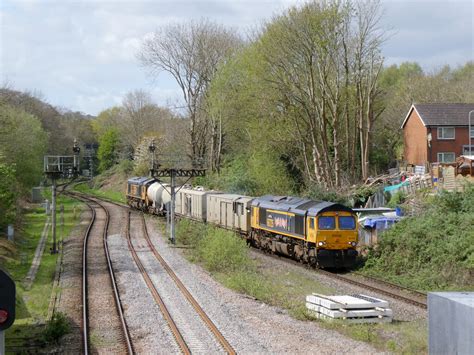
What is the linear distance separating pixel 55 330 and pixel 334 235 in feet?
44.8

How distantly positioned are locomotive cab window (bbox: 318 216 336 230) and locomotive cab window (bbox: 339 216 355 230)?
0.34 meters

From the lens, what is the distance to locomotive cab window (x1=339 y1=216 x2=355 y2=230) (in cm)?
2722

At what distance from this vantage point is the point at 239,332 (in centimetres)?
1658

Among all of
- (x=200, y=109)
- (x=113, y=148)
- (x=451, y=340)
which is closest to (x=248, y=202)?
(x=451, y=340)

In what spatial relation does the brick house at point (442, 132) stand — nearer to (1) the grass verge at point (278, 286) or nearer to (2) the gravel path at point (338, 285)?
(2) the gravel path at point (338, 285)

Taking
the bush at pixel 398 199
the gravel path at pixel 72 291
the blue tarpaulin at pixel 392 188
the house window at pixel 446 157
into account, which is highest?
the house window at pixel 446 157

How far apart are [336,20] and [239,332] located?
26.5 metres

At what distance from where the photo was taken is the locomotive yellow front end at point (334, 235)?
2684cm

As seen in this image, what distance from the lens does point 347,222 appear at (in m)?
27.4

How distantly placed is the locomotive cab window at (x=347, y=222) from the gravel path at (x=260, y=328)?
672 centimetres

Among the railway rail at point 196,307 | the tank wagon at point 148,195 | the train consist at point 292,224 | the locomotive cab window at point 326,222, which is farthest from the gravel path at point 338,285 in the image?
the tank wagon at point 148,195

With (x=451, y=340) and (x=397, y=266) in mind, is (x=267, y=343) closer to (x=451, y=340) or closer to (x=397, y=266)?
(x=451, y=340)

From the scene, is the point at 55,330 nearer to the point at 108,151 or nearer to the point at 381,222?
the point at 381,222

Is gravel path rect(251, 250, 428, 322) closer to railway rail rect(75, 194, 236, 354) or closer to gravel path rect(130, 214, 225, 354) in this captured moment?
railway rail rect(75, 194, 236, 354)
